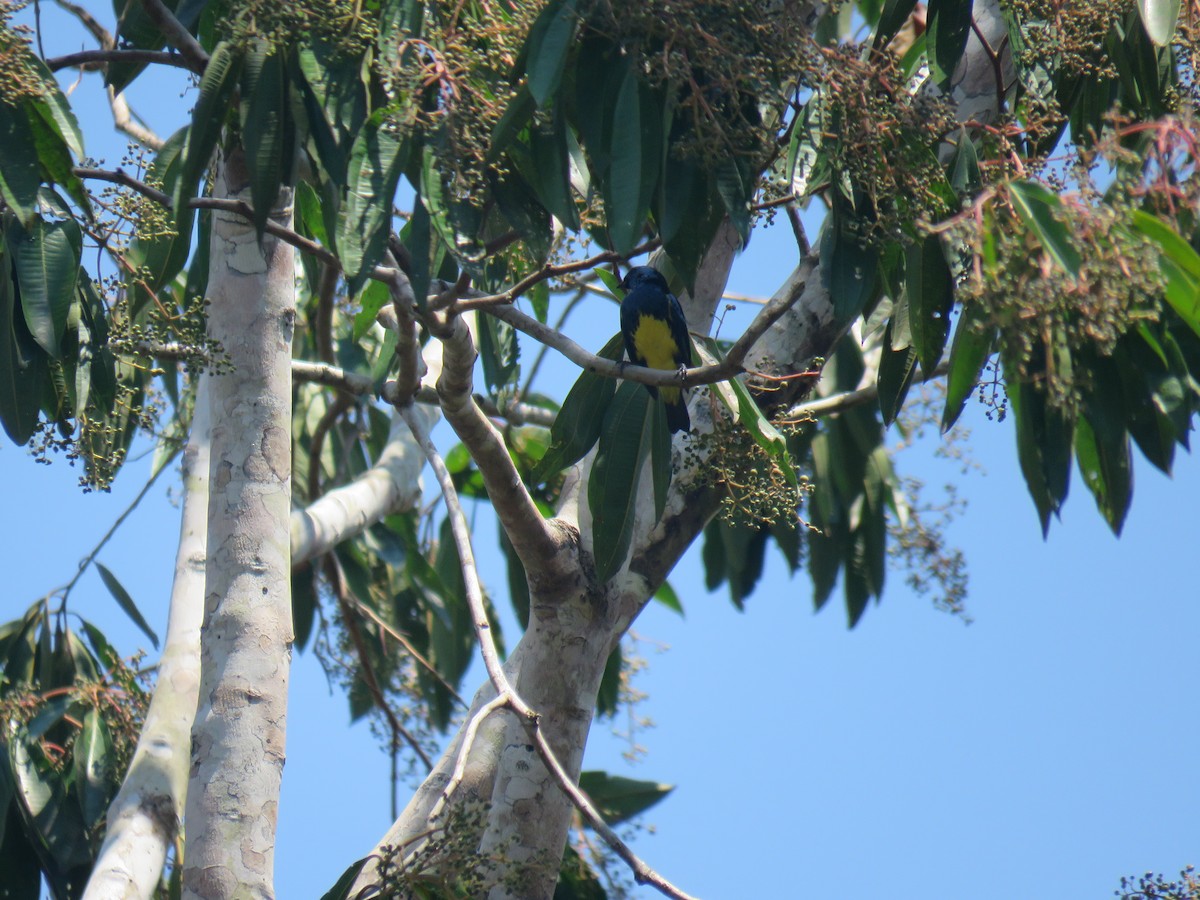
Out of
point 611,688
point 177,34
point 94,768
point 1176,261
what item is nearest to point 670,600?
point 611,688

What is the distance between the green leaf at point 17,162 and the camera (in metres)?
2.41

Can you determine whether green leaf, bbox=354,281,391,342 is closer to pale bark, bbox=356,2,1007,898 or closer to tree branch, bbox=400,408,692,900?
tree branch, bbox=400,408,692,900

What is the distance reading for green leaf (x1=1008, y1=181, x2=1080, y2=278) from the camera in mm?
1673

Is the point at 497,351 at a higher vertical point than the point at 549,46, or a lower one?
Result: higher

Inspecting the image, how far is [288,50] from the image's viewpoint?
2.46 metres

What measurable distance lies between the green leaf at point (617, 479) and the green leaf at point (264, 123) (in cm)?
96

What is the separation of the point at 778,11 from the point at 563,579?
1465 millimetres

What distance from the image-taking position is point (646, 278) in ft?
12.7

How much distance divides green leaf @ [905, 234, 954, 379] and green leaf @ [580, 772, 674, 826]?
6.90ft

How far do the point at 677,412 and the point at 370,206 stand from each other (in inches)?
56.5

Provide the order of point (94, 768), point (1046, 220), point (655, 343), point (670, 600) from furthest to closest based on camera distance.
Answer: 1. point (670, 600)
2. point (655, 343)
3. point (94, 768)
4. point (1046, 220)

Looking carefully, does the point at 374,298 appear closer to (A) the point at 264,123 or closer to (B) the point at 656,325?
(B) the point at 656,325

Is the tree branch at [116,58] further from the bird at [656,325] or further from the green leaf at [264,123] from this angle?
the bird at [656,325]

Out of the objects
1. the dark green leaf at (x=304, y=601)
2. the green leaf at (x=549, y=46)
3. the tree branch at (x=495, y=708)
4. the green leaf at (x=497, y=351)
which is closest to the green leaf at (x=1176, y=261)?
the green leaf at (x=549, y=46)
